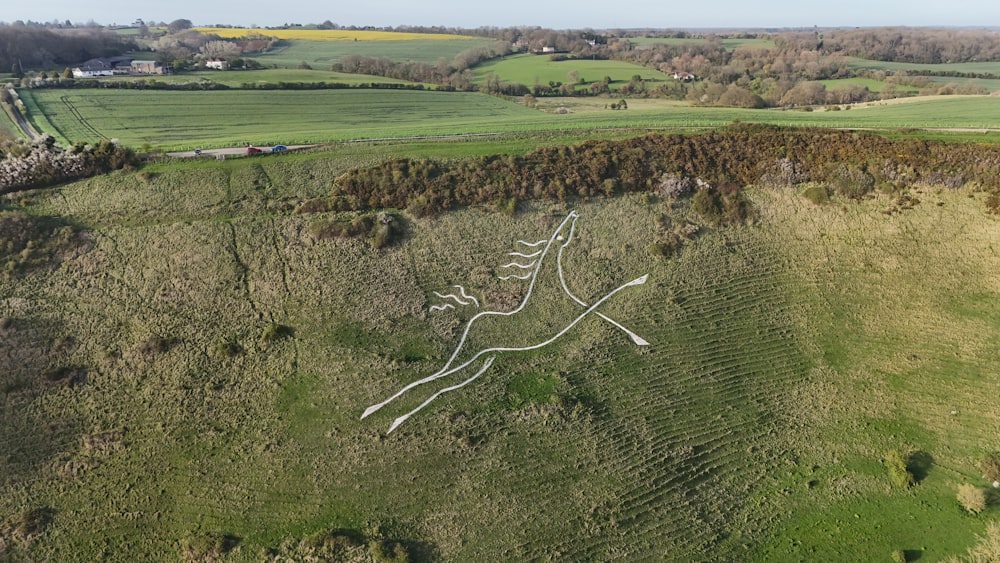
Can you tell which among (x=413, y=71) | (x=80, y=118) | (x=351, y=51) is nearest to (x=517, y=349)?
(x=80, y=118)

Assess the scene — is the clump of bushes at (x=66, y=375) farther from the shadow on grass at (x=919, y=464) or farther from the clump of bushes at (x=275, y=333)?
the shadow on grass at (x=919, y=464)

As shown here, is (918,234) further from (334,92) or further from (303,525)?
(334,92)

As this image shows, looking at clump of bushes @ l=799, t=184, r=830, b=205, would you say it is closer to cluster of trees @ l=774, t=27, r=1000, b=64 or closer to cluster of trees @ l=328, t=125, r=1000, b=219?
cluster of trees @ l=328, t=125, r=1000, b=219

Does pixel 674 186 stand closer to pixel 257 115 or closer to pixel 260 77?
pixel 257 115

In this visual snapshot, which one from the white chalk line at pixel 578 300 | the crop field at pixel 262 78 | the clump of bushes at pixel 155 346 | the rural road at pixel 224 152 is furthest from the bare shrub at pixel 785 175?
the crop field at pixel 262 78

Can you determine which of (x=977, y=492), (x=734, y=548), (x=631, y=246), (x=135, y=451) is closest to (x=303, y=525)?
(x=135, y=451)

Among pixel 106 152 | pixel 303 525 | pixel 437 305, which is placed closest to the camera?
pixel 303 525
